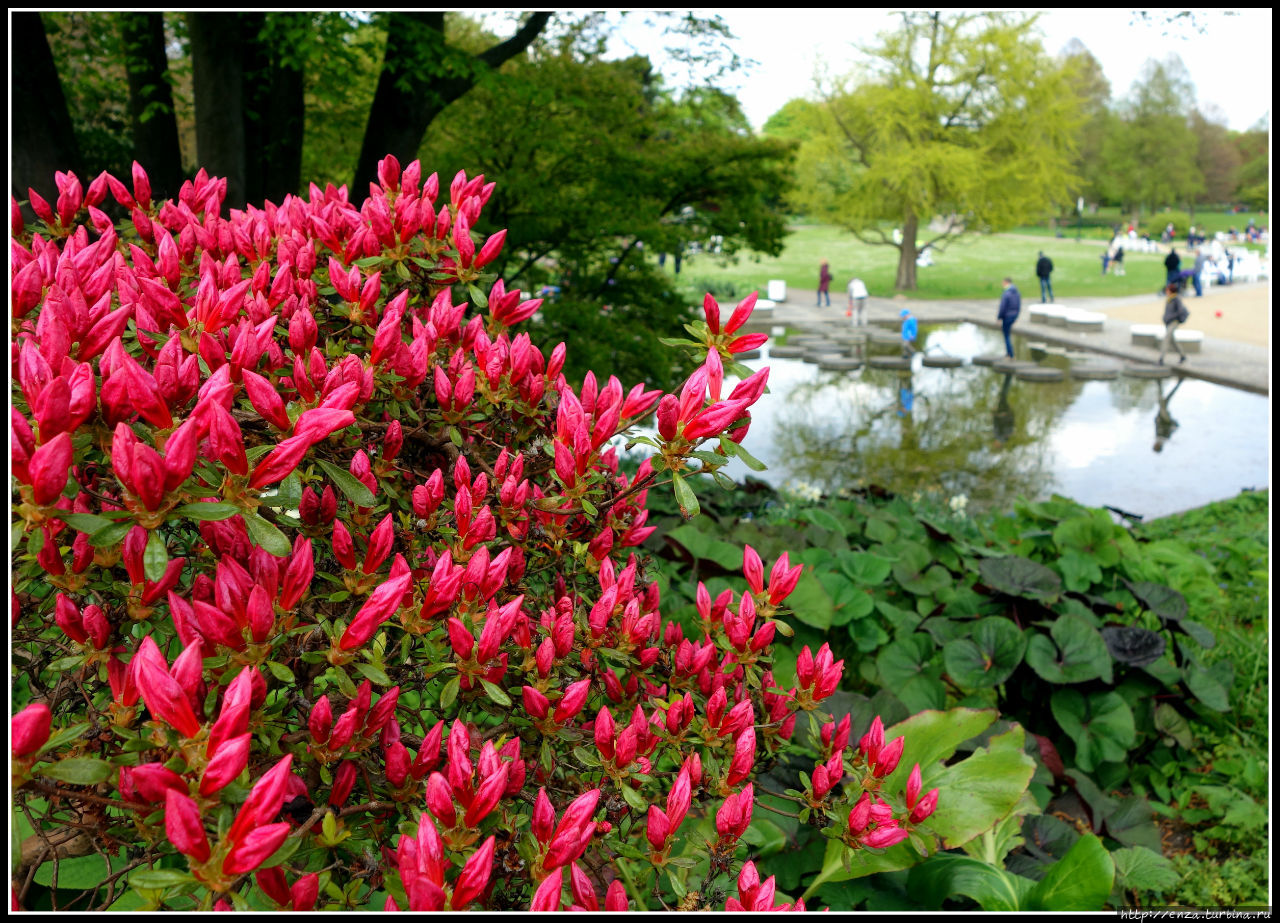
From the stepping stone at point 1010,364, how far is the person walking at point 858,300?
18.3ft

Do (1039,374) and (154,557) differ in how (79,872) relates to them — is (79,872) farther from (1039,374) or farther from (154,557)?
(1039,374)

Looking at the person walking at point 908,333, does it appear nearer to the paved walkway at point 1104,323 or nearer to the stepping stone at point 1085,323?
the paved walkway at point 1104,323

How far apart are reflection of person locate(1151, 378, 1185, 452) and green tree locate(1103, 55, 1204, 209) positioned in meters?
53.8

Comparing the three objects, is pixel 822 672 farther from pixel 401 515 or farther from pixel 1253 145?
pixel 1253 145

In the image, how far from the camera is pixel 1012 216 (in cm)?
3266

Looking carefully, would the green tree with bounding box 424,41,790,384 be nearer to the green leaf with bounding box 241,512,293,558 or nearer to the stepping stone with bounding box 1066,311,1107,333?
the green leaf with bounding box 241,512,293,558

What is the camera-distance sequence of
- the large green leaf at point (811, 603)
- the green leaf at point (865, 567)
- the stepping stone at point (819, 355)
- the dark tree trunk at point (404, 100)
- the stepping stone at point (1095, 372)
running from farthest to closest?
the stepping stone at point (819, 355) < the stepping stone at point (1095, 372) < the dark tree trunk at point (404, 100) < the green leaf at point (865, 567) < the large green leaf at point (811, 603)

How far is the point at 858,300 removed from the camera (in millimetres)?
23344

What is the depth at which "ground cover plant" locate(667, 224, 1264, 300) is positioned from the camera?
1384 inches

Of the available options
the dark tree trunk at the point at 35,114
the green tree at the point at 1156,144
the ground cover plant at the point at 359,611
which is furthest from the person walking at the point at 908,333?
the green tree at the point at 1156,144

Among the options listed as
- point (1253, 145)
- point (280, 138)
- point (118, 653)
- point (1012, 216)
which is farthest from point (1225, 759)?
point (1253, 145)

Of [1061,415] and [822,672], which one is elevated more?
[822,672]

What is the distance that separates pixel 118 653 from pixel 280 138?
732 centimetres

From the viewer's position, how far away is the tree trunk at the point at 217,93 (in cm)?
664
